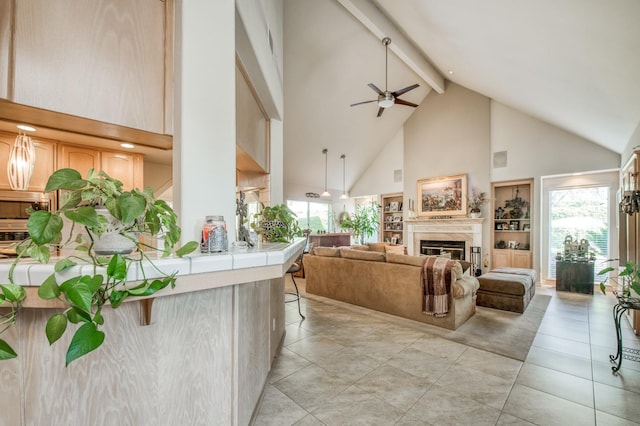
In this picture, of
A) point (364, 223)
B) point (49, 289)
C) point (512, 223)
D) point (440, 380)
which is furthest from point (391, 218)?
point (49, 289)

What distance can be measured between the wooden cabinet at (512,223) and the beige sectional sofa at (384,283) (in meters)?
2.98

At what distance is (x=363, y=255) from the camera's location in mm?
4203

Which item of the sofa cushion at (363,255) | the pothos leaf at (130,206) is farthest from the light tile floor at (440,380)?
the pothos leaf at (130,206)

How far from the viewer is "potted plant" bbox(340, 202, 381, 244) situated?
8961mm

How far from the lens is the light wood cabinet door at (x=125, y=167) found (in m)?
2.48

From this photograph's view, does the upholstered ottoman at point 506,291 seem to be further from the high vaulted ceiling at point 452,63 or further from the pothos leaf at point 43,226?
the pothos leaf at point 43,226

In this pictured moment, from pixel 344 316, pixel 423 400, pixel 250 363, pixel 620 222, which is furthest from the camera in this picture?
pixel 620 222

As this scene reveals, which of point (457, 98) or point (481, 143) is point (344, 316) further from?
point (457, 98)

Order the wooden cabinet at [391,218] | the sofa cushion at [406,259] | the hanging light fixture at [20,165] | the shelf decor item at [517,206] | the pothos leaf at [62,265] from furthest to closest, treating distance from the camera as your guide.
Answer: the wooden cabinet at [391,218] < the shelf decor item at [517,206] < the sofa cushion at [406,259] < the hanging light fixture at [20,165] < the pothos leaf at [62,265]

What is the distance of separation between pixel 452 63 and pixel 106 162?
607cm

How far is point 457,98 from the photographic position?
7.18 m

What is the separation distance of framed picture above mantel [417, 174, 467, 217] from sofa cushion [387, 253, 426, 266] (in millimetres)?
3944

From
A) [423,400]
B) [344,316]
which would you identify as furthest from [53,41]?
[344,316]

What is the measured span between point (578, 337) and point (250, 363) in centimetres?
365
